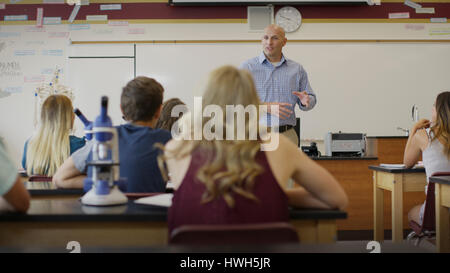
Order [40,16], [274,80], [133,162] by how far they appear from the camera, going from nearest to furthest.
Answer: [133,162], [274,80], [40,16]

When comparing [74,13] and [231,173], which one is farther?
[74,13]

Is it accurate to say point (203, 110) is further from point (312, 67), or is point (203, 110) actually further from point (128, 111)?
point (312, 67)

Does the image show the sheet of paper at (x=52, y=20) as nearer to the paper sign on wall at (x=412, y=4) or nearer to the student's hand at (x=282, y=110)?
the student's hand at (x=282, y=110)

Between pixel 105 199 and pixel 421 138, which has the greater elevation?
pixel 421 138

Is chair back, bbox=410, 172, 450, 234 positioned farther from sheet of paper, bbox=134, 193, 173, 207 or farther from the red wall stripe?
the red wall stripe

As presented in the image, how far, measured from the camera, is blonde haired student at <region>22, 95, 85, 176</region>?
2.71 meters

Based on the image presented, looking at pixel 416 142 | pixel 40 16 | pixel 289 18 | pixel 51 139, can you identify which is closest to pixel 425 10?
pixel 289 18

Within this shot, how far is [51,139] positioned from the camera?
2717mm

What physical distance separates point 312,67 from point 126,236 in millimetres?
5150

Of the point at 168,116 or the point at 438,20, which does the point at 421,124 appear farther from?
the point at 438,20

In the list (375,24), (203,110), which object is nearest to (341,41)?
(375,24)

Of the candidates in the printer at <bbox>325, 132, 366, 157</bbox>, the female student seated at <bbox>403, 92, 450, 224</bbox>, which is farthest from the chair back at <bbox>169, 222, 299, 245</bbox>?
the printer at <bbox>325, 132, 366, 157</bbox>

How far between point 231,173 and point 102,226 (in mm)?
495

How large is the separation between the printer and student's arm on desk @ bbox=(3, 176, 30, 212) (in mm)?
3741
